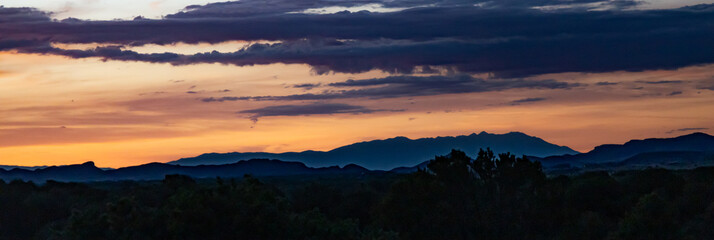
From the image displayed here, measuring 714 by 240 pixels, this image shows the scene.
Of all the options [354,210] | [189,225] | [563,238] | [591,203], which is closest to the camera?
[189,225]

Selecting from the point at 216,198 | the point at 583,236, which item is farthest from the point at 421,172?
the point at 216,198

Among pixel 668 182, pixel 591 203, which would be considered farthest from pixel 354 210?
pixel 668 182

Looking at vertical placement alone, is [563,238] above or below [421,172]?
below

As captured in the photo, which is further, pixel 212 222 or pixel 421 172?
pixel 421 172

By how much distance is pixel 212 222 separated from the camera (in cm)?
3616

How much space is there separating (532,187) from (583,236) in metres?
4.56

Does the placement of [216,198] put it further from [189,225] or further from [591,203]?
[591,203]

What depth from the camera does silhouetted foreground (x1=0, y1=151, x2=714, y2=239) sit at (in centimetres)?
3646

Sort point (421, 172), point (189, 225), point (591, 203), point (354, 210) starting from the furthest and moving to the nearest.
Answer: point (354, 210) < point (591, 203) < point (421, 172) < point (189, 225)

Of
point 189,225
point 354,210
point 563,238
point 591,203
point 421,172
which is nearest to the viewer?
point 189,225

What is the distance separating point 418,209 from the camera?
187ft

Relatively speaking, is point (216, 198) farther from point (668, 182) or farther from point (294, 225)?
point (668, 182)

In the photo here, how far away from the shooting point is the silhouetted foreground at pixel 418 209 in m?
36.5

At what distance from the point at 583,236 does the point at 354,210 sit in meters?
25.4
